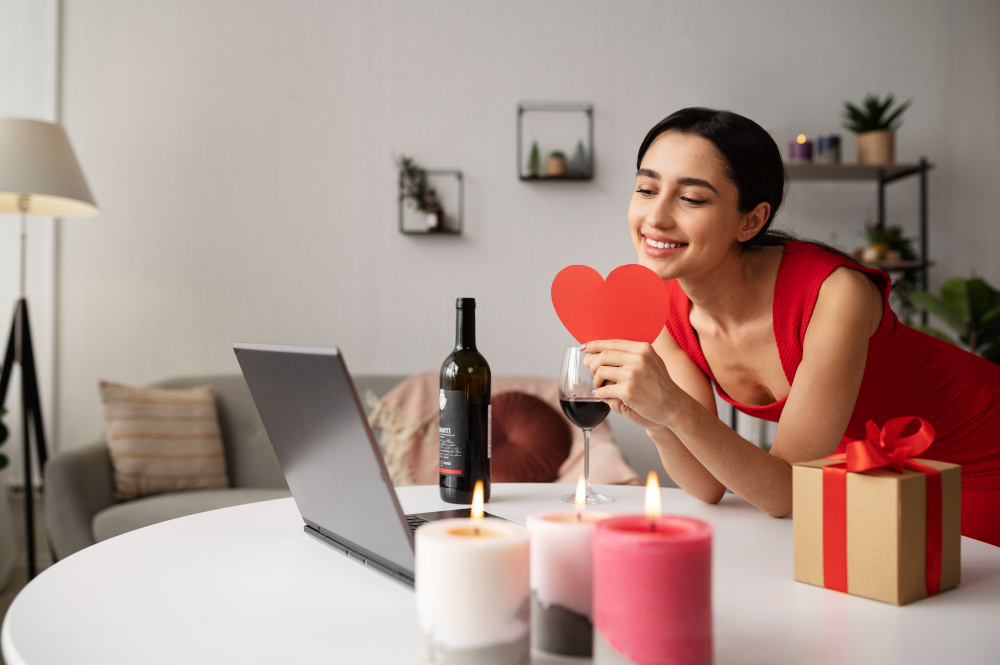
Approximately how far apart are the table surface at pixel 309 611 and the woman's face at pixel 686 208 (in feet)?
1.64

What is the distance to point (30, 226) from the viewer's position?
117 inches

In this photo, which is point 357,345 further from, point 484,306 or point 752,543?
point 752,543

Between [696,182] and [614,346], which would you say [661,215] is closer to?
[696,182]

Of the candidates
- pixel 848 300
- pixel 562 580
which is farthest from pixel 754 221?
pixel 562 580

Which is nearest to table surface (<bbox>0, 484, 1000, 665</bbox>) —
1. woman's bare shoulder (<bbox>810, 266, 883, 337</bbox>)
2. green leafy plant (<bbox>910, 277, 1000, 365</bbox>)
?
woman's bare shoulder (<bbox>810, 266, 883, 337</bbox>)

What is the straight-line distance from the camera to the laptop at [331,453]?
1.73 ft

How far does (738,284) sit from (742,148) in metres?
0.25

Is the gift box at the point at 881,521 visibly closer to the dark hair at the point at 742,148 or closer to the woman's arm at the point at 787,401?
the woman's arm at the point at 787,401

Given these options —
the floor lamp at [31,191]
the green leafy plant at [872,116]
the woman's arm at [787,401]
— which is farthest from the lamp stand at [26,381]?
the green leafy plant at [872,116]

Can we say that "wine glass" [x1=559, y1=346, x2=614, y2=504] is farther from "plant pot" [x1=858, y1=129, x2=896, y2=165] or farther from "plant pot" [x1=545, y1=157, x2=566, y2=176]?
"plant pot" [x1=858, y1=129, x2=896, y2=165]

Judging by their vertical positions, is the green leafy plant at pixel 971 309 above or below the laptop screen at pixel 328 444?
above

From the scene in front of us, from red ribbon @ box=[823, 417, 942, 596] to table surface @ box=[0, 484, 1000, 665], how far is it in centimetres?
2

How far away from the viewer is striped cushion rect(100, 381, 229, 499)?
2.45m

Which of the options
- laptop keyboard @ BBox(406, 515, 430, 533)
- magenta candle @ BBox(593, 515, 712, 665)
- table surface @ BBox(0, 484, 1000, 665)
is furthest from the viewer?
laptop keyboard @ BBox(406, 515, 430, 533)
